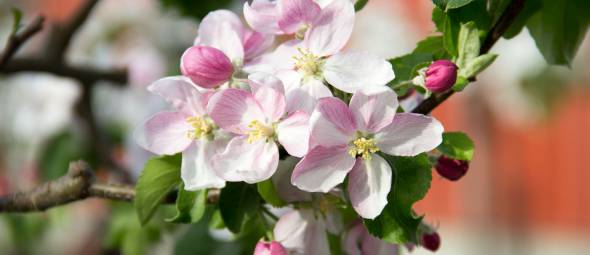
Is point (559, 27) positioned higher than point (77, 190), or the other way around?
point (559, 27)

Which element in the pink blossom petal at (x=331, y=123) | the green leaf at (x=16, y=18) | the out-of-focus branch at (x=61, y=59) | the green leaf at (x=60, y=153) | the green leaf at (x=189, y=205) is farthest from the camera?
the green leaf at (x=60, y=153)

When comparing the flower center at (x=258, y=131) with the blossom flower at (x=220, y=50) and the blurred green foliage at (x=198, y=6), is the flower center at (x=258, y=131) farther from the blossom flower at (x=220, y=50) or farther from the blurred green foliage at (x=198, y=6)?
the blurred green foliage at (x=198, y=6)

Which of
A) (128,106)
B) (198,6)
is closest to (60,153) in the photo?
(198,6)

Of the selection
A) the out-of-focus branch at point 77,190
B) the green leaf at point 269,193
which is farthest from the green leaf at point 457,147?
the out-of-focus branch at point 77,190

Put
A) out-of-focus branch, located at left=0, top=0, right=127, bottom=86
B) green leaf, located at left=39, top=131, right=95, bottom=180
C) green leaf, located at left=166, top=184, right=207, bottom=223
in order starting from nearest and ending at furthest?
green leaf, located at left=166, top=184, right=207, bottom=223
out-of-focus branch, located at left=0, top=0, right=127, bottom=86
green leaf, located at left=39, top=131, right=95, bottom=180

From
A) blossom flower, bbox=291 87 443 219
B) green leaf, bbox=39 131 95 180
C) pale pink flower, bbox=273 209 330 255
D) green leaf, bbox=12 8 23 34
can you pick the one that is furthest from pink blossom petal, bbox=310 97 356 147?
green leaf, bbox=39 131 95 180

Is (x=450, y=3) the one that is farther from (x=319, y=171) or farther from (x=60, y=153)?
(x=60, y=153)

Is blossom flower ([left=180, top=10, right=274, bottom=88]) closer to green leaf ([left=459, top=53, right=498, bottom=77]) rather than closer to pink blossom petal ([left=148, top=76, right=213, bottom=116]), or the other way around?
pink blossom petal ([left=148, top=76, right=213, bottom=116])
